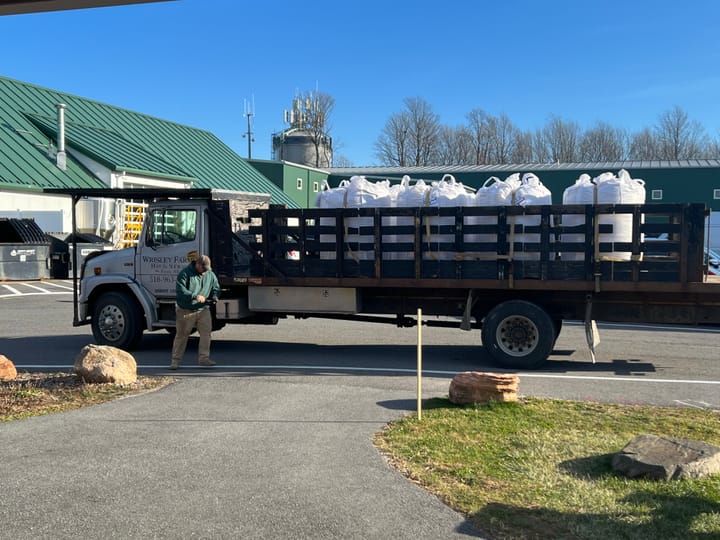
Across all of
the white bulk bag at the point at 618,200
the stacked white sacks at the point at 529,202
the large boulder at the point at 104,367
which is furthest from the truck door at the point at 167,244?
the white bulk bag at the point at 618,200

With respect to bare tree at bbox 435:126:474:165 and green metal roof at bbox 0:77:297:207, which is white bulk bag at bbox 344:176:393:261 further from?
bare tree at bbox 435:126:474:165

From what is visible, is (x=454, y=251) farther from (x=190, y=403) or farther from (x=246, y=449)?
(x=246, y=449)

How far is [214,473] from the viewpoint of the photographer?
547 cm

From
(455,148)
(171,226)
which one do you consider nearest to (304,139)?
(455,148)

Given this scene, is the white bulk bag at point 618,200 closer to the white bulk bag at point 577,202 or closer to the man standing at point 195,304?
the white bulk bag at point 577,202

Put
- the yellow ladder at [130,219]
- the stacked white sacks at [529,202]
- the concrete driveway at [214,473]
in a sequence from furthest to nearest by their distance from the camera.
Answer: the yellow ladder at [130,219] < the stacked white sacks at [529,202] < the concrete driveway at [214,473]

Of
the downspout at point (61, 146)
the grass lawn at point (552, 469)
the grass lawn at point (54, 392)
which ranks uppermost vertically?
the downspout at point (61, 146)

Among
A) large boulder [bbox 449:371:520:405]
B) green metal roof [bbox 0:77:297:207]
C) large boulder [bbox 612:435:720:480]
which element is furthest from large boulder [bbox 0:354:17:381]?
green metal roof [bbox 0:77:297:207]

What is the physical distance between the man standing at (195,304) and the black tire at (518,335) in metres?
4.15

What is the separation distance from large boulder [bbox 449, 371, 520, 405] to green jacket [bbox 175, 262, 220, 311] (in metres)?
4.42

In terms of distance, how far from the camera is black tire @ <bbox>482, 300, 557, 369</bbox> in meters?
10.3

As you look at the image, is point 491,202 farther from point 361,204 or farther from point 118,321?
point 118,321

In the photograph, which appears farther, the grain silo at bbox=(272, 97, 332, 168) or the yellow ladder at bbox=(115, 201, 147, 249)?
the grain silo at bbox=(272, 97, 332, 168)

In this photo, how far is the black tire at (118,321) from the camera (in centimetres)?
1180
